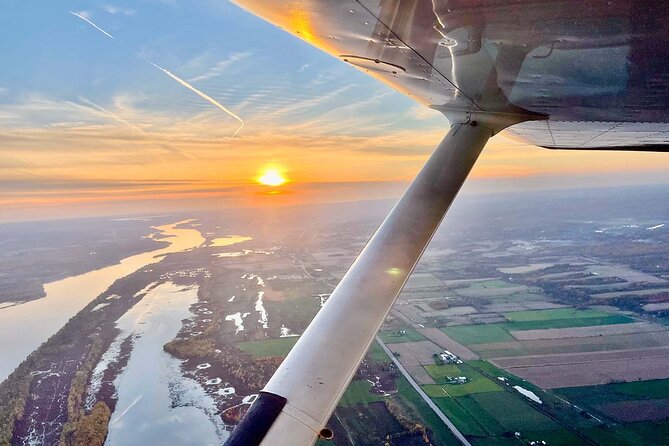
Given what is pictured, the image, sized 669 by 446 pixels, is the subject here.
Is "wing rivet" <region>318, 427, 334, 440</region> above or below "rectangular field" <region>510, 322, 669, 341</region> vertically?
above

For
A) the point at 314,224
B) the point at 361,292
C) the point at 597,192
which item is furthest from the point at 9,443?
the point at 597,192

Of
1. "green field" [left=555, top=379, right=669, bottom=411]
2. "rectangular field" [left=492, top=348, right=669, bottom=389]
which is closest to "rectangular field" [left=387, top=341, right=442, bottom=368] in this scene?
"rectangular field" [left=492, top=348, right=669, bottom=389]

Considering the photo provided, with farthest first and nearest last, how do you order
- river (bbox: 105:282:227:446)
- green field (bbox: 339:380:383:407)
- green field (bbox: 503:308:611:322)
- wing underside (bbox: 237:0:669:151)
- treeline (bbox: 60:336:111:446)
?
1. green field (bbox: 503:308:611:322)
2. green field (bbox: 339:380:383:407)
3. river (bbox: 105:282:227:446)
4. treeline (bbox: 60:336:111:446)
5. wing underside (bbox: 237:0:669:151)

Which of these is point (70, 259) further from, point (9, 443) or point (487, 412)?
point (487, 412)

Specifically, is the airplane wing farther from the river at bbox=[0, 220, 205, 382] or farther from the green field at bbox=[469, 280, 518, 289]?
the green field at bbox=[469, 280, 518, 289]

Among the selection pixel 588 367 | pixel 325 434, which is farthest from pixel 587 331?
pixel 325 434

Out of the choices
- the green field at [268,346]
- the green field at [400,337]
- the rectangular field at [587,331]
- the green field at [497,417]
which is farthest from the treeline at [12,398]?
the rectangular field at [587,331]
